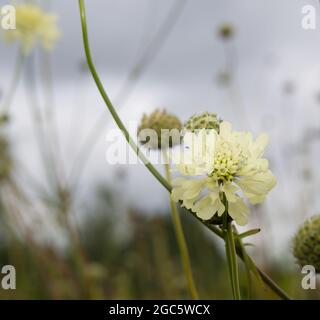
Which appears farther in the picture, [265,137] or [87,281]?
[87,281]

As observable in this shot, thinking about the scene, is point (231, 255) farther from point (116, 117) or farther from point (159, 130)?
point (159, 130)

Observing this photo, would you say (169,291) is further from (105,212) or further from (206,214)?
(105,212)

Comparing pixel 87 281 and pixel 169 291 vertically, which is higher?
pixel 87 281

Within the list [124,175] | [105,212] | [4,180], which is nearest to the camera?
→ [4,180]

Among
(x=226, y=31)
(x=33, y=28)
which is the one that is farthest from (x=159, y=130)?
(x=226, y=31)

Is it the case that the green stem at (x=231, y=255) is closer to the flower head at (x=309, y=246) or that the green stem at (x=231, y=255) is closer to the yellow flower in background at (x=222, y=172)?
the yellow flower in background at (x=222, y=172)

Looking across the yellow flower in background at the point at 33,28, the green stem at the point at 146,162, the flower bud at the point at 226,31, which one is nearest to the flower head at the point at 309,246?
the green stem at the point at 146,162
